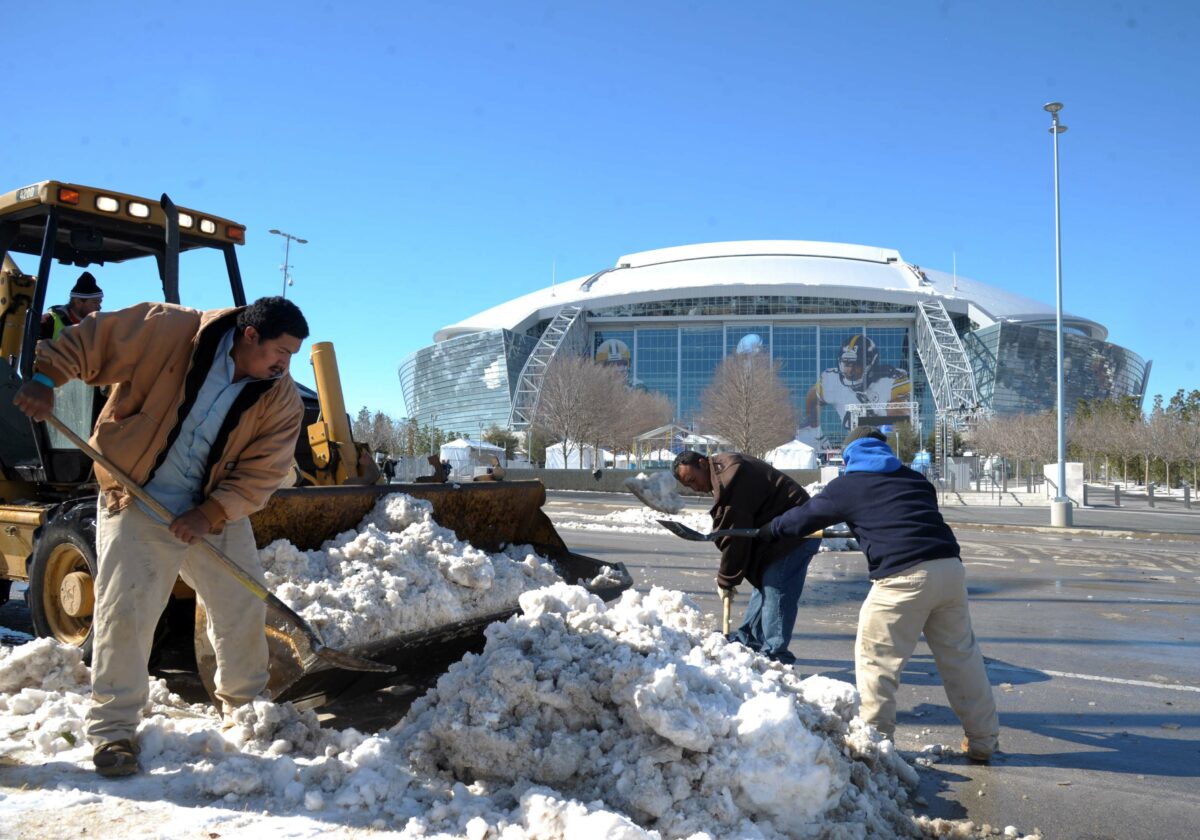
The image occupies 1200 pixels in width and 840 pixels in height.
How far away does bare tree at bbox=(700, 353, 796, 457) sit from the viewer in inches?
1593

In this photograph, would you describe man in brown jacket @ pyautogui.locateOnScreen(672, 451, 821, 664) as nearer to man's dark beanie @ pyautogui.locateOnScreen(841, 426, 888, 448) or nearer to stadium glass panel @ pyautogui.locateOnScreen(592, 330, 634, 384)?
man's dark beanie @ pyautogui.locateOnScreen(841, 426, 888, 448)

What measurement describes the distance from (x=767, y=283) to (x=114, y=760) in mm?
79939

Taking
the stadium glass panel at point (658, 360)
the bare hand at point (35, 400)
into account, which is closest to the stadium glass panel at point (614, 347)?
the stadium glass panel at point (658, 360)

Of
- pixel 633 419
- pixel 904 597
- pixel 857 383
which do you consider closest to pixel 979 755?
pixel 904 597

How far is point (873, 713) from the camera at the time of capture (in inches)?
159

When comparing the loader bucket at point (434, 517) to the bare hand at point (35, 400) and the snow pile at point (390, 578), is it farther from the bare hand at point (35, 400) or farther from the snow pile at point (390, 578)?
the bare hand at point (35, 400)

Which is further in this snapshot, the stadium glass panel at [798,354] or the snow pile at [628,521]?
the stadium glass panel at [798,354]

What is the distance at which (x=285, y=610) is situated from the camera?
11.7 ft

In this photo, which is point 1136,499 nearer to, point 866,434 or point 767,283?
point 866,434

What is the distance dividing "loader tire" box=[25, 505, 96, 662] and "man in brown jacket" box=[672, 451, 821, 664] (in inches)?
124

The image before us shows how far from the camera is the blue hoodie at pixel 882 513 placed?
4.11 m

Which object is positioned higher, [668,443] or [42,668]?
[668,443]

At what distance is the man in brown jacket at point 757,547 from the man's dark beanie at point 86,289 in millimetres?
3544

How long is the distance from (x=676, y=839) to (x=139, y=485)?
2326 millimetres
